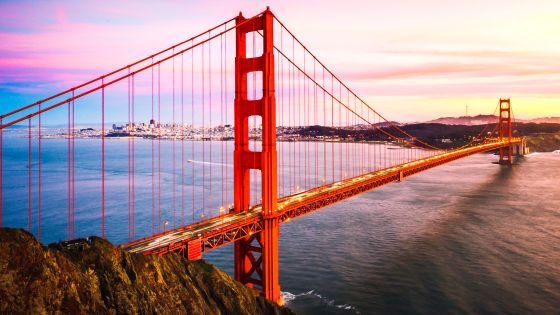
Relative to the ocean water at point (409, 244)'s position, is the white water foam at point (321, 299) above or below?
below

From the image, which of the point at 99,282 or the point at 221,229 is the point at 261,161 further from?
the point at 99,282

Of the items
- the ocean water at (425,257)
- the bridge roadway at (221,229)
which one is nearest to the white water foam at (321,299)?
the ocean water at (425,257)

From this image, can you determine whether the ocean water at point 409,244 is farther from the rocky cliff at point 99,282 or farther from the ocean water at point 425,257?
the rocky cliff at point 99,282

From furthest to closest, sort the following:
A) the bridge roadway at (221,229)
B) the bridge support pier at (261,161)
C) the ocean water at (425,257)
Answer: the ocean water at (425,257)
the bridge support pier at (261,161)
the bridge roadway at (221,229)

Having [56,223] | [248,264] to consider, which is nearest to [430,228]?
[248,264]

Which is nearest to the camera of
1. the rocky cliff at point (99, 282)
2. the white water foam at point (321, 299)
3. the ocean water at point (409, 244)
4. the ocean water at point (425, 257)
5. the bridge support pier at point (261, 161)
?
the rocky cliff at point (99, 282)

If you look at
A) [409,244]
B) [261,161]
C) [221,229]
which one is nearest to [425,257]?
[409,244]
